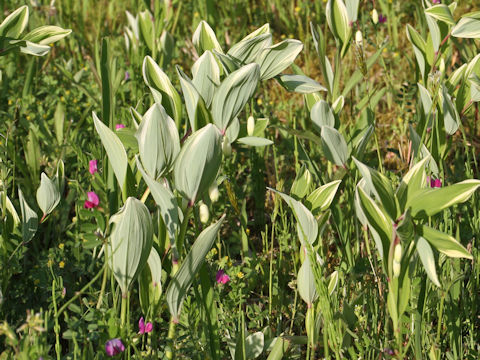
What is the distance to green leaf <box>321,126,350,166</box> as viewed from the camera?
1426mm

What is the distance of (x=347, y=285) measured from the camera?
1459 mm

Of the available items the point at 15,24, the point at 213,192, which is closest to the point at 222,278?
the point at 213,192

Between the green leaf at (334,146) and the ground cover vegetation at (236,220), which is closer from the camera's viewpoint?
the ground cover vegetation at (236,220)

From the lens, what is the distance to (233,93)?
1011 millimetres

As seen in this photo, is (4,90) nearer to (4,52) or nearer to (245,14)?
(4,52)

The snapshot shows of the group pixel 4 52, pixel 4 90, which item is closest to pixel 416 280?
pixel 4 52

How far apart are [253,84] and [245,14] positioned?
2.47 meters

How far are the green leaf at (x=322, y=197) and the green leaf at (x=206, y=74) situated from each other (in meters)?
0.38

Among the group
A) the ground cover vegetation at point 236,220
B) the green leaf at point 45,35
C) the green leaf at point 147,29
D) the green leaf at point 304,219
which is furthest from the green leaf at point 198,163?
the green leaf at point 147,29

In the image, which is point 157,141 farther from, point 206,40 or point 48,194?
point 48,194

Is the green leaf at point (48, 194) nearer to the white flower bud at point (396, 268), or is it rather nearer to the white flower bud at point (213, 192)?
the white flower bud at point (213, 192)

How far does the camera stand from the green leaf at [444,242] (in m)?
0.95

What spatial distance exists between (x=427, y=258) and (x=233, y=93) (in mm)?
423

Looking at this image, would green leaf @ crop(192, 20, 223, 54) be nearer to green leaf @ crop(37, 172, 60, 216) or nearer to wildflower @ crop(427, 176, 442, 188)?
green leaf @ crop(37, 172, 60, 216)
